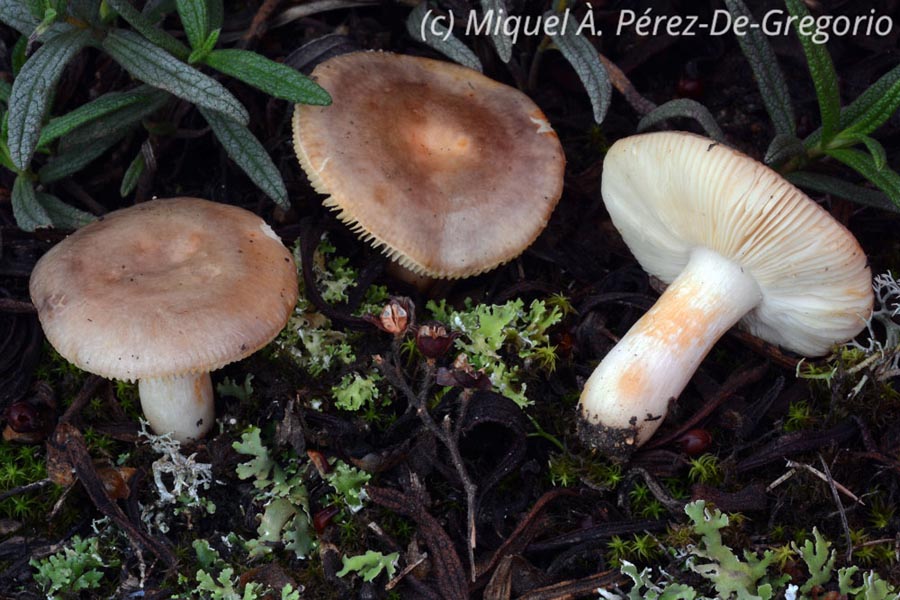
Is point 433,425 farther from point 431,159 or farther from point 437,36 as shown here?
point 437,36

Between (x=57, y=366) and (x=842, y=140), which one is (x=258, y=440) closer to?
(x=57, y=366)

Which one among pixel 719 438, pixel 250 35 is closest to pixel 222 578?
pixel 719 438

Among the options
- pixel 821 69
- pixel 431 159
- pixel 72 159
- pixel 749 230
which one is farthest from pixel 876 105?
A: pixel 72 159

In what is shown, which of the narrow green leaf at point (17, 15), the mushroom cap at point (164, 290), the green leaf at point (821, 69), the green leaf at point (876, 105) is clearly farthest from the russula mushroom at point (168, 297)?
the green leaf at point (876, 105)

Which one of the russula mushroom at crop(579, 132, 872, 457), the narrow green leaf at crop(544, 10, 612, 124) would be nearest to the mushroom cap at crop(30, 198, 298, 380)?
the russula mushroom at crop(579, 132, 872, 457)

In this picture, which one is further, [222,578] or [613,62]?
[613,62]
